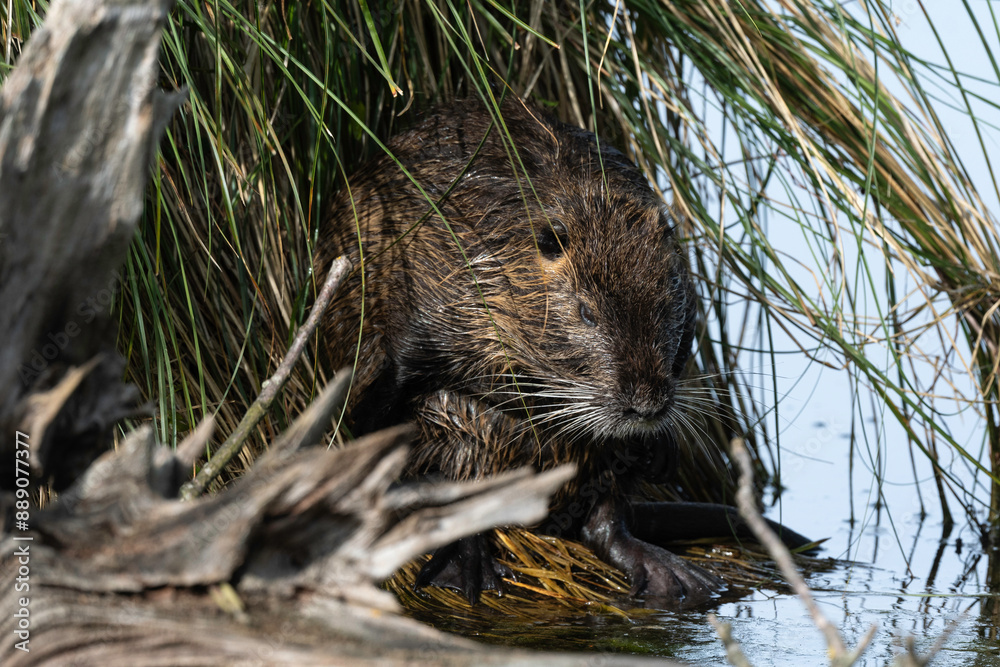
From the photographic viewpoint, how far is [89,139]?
1354 millimetres

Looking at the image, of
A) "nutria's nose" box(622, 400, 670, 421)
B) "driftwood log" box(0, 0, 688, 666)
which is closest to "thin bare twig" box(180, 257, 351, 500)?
"driftwood log" box(0, 0, 688, 666)

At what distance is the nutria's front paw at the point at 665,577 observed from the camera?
2743 millimetres

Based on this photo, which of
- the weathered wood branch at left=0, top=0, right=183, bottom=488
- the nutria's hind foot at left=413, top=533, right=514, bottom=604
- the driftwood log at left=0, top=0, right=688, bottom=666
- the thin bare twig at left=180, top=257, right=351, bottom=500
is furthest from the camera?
the nutria's hind foot at left=413, top=533, right=514, bottom=604

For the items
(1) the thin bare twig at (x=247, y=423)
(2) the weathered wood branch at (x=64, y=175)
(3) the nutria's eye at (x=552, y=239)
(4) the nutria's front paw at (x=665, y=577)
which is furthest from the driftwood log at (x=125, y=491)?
(4) the nutria's front paw at (x=665, y=577)

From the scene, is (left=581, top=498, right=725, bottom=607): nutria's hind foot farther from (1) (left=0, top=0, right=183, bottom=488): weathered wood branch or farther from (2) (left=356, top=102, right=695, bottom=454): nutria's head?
(1) (left=0, top=0, right=183, bottom=488): weathered wood branch

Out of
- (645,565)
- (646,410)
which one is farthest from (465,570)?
(646,410)

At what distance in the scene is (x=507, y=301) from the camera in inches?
109

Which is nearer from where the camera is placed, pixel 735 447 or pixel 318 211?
pixel 735 447

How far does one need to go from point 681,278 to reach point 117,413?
174 cm

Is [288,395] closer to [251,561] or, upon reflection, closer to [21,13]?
[21,13]

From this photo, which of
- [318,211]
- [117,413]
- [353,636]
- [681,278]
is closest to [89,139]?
[117,413]

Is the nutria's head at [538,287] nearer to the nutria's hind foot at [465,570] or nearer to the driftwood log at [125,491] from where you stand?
the nutria's hind foot at [465,570]

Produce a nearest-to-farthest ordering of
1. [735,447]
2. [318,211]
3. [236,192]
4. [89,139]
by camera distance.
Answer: [735,447] → [89,139] → [236,192] → [318,211]

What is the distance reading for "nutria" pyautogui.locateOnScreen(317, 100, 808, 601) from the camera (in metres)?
2.69
